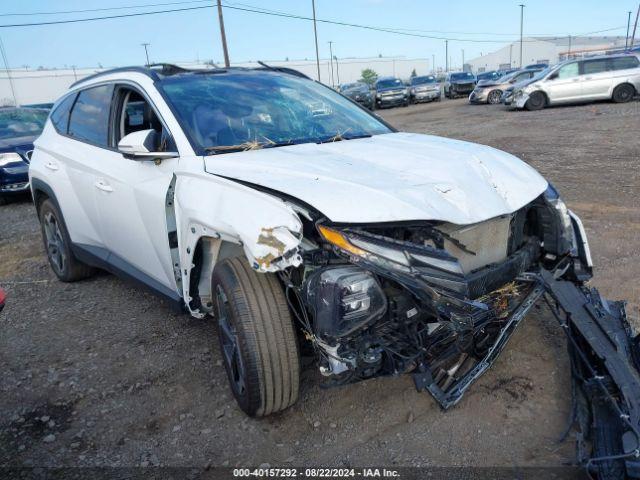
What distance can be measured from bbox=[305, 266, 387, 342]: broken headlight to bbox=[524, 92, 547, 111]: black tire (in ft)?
57.1

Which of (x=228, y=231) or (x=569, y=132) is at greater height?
(x=228, y=231)

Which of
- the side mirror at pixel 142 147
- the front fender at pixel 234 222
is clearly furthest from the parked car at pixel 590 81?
the front fender at pixel 234 222

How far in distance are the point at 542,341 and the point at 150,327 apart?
2.69 metres

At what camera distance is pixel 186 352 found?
11.5 ft

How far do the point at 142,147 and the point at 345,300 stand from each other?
4.84 feet

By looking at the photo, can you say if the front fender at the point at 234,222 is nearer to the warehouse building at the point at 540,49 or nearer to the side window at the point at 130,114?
the side window at the point at 130,114

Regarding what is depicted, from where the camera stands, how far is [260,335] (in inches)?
95.3

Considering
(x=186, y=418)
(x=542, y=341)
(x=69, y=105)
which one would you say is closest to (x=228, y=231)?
(x=186, y=418)

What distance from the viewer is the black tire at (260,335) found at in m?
2.43

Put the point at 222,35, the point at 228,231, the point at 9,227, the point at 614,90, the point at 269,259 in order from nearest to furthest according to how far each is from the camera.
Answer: the point at 269,259 → the point at 228,231 → the point at 9,227 → the point at 614,90 → the point at 222,35

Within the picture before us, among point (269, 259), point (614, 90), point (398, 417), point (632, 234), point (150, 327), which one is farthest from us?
point (614, 90)

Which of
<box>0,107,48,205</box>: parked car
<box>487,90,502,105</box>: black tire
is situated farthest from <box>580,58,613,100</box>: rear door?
<box>0,107,48,205</box>: parked car

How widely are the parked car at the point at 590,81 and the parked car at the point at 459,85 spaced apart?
513 inches

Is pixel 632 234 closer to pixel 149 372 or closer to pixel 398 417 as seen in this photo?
pixel 398 417
